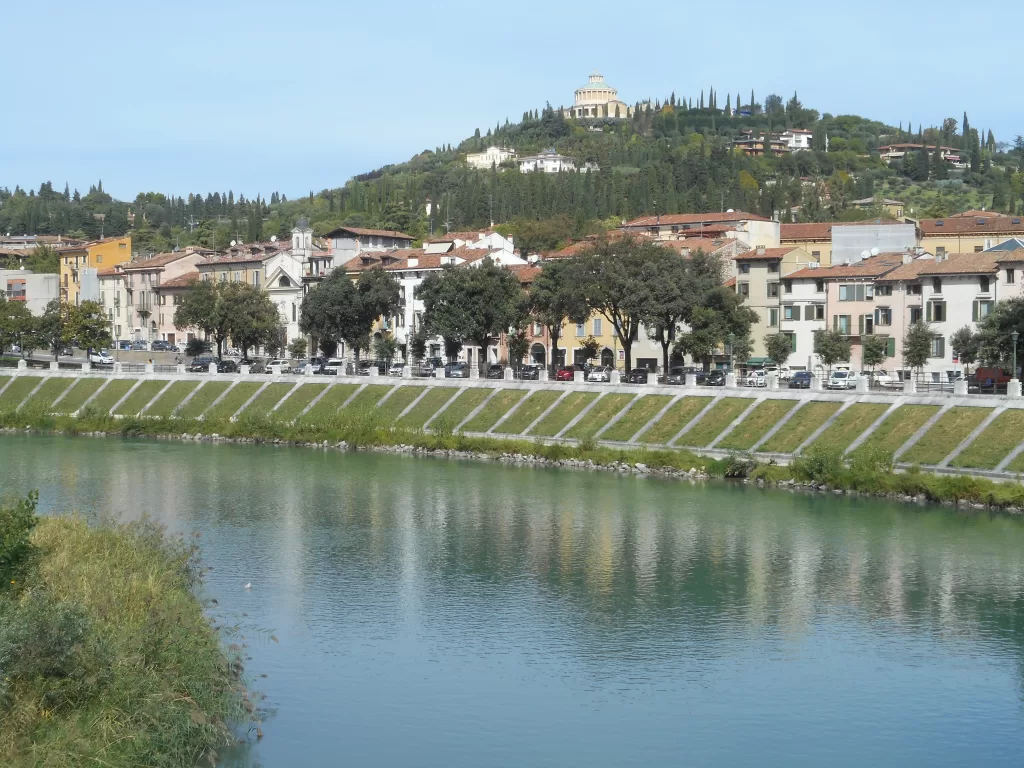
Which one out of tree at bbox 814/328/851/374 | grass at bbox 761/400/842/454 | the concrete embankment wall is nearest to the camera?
the concrete embankment wall

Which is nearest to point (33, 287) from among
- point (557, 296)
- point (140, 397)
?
point (140, 397)

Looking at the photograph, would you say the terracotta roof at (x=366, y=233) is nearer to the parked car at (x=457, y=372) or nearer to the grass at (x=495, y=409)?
the parked car at (x=457, y=372)

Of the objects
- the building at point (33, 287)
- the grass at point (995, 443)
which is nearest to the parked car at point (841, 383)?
the grass at point (995, 443)

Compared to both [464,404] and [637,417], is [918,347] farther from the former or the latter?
[464,404]

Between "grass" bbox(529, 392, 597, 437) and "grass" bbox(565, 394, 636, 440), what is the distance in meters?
Result: 0.86

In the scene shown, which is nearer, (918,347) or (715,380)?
(715,380)

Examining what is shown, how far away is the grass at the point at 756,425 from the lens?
2714 inches

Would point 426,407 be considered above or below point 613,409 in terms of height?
below

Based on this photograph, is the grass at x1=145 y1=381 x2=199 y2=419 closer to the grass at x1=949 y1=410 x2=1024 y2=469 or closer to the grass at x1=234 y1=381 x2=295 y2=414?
the grass at x1=234 y1=381 x2=295 y2=414

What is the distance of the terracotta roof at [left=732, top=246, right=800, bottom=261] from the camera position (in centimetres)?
10306

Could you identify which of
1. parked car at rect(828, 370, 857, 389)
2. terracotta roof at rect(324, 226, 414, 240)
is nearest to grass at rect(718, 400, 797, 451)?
parked car at rect(828, 370, 857, 389)

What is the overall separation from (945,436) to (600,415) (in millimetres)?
20625

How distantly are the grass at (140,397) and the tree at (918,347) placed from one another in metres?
50.2

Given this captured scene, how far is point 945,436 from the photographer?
206ft
